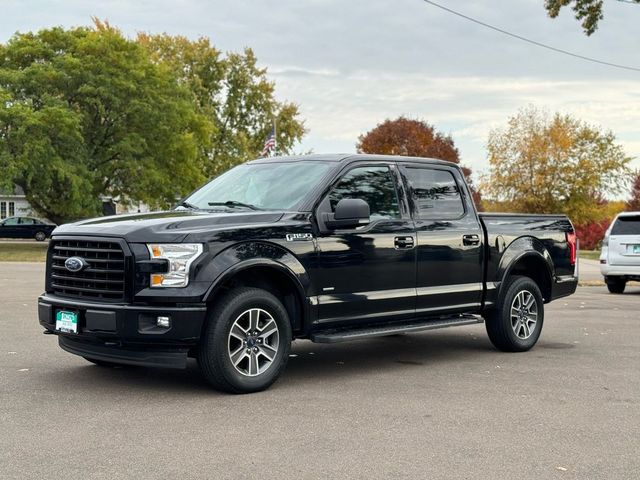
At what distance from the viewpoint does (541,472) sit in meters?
5.00

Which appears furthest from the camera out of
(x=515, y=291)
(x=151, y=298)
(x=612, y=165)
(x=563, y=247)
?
(x=612, y=165)

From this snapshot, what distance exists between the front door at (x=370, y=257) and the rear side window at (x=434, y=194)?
0.80ft

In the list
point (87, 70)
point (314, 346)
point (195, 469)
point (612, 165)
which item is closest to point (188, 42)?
point (87, 70)

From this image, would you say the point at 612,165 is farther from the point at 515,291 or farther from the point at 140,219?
the point at 140,219

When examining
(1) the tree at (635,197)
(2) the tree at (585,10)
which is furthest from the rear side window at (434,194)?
(1) the tree at (635,197)

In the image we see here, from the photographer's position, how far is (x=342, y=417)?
6305mm

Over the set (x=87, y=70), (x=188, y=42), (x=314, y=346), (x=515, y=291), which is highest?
(x=188, y=42)

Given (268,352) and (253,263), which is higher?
(253,263)

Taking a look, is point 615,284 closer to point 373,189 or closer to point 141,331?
point 373,189

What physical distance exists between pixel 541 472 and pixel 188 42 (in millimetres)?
63921

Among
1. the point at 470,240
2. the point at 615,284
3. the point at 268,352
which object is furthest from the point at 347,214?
the point at 615,284

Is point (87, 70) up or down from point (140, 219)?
up

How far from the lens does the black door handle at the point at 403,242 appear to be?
8242 mm

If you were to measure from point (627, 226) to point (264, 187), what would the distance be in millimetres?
12136
